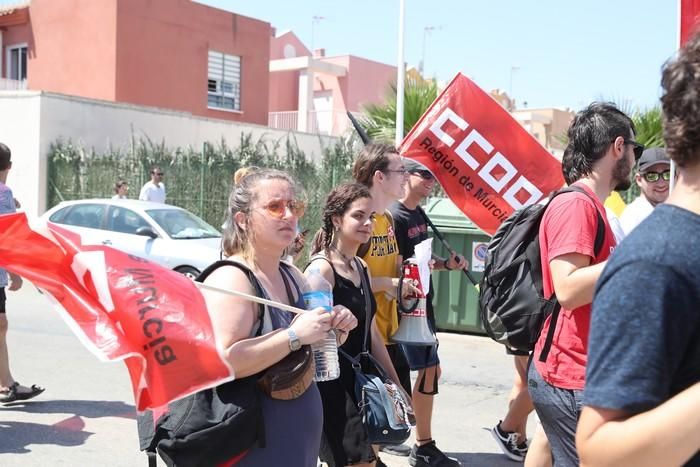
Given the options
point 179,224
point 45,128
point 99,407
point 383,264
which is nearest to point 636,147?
point 383,264

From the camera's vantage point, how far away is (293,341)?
2578mm

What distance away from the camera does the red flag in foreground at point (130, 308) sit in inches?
91.0

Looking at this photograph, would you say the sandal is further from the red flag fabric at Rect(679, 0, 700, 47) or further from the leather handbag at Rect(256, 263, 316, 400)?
the red flag fabric at Rect(679, 0, 700, 47)

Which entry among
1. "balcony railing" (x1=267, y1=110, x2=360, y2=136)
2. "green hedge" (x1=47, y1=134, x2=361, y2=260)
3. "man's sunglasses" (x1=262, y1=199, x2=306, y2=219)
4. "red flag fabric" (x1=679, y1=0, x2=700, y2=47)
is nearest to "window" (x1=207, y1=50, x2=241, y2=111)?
"balcony railing" (x1=267, y1=110, x2=360, y2=136)

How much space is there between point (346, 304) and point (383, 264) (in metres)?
0.83

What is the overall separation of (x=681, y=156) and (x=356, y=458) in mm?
2432

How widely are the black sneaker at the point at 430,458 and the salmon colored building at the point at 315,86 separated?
24329 millimetres

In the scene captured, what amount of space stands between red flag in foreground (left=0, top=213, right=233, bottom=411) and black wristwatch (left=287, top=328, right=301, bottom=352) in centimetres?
29

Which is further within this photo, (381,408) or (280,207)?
(381,408)

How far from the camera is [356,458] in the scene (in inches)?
133

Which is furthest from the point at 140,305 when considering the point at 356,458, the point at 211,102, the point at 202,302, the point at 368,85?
the point at 368,85

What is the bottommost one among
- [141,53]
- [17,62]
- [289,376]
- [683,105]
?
[289,376]

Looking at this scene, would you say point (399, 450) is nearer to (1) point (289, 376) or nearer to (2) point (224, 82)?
(1) point (289, 376)

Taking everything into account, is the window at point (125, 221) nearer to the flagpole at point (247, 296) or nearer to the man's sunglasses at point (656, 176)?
the man's sunglasses at point (656, 176)
